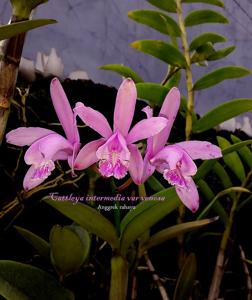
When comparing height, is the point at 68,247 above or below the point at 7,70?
below

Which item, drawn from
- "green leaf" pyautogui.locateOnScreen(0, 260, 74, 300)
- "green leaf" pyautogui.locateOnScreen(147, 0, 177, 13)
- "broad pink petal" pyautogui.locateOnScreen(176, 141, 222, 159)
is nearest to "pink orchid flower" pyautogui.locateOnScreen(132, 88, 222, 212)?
"broad pink petal" pyautogui.locateOnScreen(176, 141, 222, 159)

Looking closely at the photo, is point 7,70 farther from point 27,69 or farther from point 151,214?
point 27,69

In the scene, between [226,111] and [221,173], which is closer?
[226,111]

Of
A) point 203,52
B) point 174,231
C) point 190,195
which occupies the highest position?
point 203,52

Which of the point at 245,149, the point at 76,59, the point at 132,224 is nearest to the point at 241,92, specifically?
the point at 245,149

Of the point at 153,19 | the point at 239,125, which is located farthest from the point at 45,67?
the point at 239,125

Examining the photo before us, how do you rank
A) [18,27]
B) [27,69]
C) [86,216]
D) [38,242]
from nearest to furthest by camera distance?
[18,27], [86,216], [38,242], [27,69]

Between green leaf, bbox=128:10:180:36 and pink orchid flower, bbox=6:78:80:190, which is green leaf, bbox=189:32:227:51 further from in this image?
pink orchid flower, bbox=6:78:80:190
